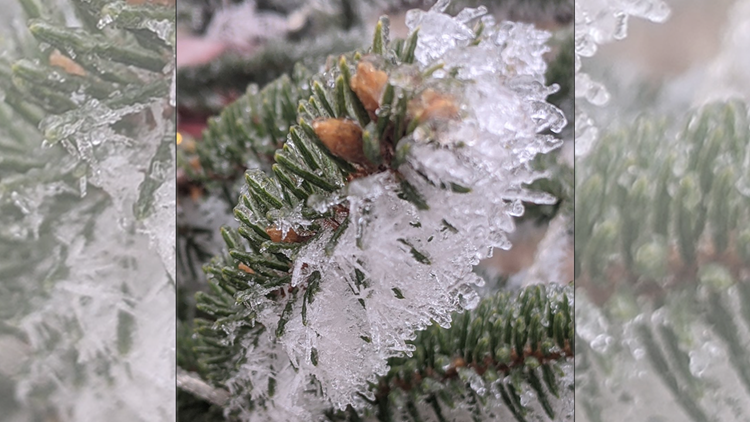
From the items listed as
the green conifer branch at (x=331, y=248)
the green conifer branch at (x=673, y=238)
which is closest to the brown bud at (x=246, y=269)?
the green conifer branch at (x=331, y=248)

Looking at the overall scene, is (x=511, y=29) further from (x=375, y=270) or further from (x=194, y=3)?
(x=194, y=3)

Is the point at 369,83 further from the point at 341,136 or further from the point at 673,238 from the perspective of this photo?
the point at 673,238

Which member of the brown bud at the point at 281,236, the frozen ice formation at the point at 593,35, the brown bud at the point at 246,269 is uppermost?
the frozen ice formation at the point at 593,35

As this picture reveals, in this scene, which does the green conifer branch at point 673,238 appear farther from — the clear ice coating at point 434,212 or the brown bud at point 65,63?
the brown bud at point 65,63

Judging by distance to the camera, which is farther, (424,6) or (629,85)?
(424,6)

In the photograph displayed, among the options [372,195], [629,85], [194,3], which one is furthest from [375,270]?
[194,3]

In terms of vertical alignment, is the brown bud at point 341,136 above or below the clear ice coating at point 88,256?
above

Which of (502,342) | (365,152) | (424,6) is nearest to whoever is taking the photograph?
(365,152)
